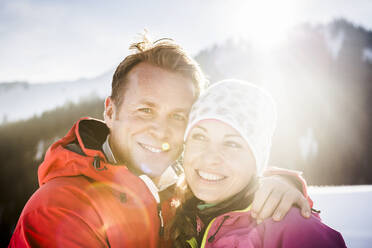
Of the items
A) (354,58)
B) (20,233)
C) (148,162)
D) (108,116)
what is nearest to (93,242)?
(20,233)

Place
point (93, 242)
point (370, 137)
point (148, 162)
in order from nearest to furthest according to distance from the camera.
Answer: point (93, 242)
point (148, 162)
point (370, 137)

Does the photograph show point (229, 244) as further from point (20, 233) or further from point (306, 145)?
point (306, 145)

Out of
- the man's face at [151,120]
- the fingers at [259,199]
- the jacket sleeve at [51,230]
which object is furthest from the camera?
the man's face at [151,120]

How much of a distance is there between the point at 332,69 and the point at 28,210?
958 inches

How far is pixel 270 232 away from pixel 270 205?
155 mm

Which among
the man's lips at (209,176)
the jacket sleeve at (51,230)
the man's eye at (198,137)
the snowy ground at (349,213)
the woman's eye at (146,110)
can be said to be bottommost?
the snowy ground at (349,213)

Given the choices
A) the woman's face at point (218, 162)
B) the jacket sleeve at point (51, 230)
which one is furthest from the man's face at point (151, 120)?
the jacket sleeve at point (51, 230)

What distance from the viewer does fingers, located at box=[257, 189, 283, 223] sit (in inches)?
47.3

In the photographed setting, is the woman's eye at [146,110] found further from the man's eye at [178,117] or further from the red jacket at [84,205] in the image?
the red jacket at [84,205]

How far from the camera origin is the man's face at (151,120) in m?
1.80

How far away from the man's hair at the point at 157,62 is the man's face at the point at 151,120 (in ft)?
0.28

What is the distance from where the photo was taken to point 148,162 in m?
1.83

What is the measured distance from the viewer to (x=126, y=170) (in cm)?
157

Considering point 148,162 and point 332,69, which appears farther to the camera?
point 332,69
